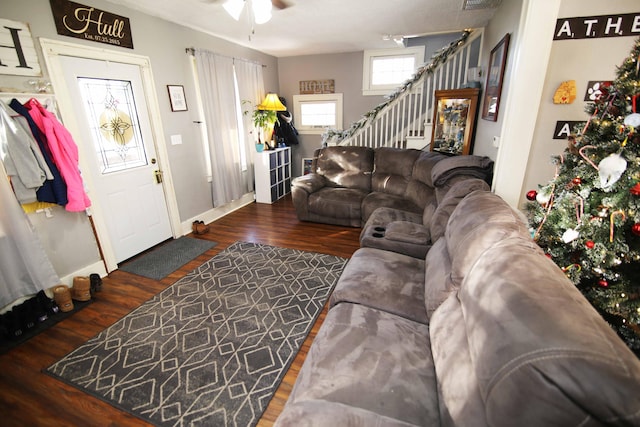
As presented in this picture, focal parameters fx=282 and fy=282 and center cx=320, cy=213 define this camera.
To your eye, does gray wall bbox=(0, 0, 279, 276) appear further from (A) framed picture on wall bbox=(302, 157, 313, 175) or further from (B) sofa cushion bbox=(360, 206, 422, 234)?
(B) sofa cushion bbox=(360, 206, 422, 234)

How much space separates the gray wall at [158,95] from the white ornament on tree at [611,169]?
3.65 m

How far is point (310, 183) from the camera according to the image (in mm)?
4062

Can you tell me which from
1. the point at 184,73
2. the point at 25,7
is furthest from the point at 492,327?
the point at 184,73

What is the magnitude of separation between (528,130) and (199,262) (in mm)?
3153

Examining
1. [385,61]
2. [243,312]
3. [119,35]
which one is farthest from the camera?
[385,61]

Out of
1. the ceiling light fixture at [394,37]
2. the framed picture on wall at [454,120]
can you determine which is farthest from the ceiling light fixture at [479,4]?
the ceiling light fixture at [394,37]

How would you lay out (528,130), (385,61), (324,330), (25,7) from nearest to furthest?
(324,330) → (528,130) → (25,7) → (385,61)

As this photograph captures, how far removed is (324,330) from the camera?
1438 millimetres

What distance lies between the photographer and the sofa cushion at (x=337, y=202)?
148 inches

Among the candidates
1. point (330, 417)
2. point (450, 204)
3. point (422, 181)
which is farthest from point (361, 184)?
point (330, 417)

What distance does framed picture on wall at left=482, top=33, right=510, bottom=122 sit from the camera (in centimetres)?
236

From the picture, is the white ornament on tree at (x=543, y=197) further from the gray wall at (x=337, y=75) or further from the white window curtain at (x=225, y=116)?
the gray wall at (x=337, y=75)

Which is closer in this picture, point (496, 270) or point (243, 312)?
point (496, 270)

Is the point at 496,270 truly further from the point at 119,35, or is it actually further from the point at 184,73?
the point at 184,73
